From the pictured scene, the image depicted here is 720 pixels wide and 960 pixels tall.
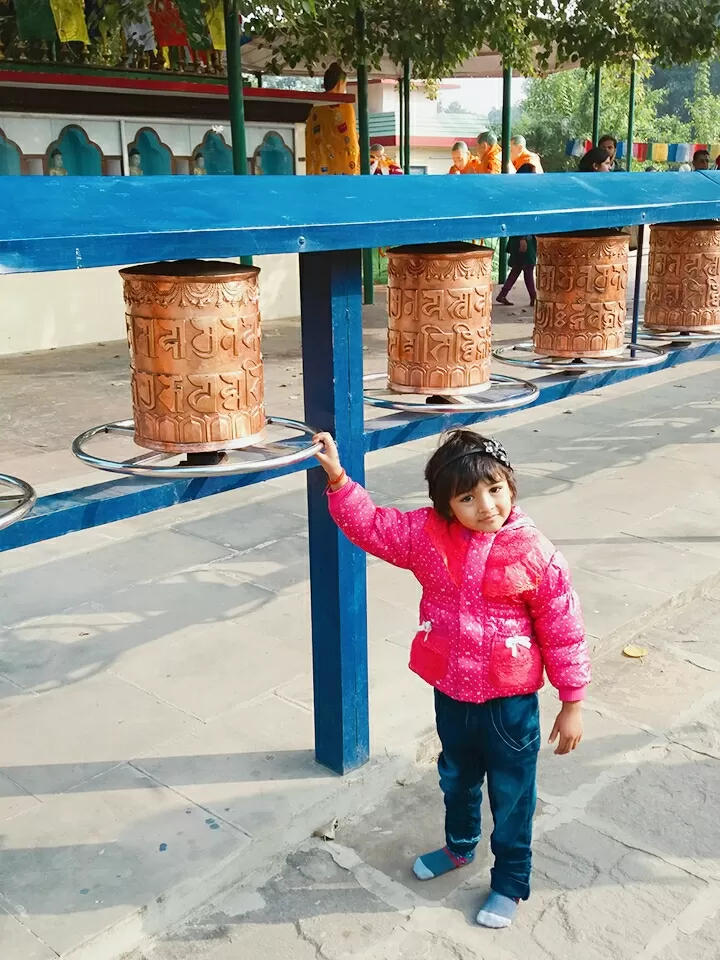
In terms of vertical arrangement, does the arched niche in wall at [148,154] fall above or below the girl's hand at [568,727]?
above

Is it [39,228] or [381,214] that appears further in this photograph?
[381,214]

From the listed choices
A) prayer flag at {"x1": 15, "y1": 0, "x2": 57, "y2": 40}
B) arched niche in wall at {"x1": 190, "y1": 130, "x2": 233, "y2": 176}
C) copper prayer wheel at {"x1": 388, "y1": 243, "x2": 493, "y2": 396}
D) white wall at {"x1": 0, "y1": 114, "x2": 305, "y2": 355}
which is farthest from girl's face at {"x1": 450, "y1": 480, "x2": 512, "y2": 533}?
arched niche in wall at {"x1": 190, "y1": 130, "x2": 233, "y2": 176}

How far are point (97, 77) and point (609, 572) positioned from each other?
769 cm

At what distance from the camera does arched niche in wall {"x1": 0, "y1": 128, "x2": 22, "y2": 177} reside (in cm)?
920

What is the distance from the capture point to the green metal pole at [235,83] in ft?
28.7

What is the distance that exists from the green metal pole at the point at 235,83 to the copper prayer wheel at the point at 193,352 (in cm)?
661

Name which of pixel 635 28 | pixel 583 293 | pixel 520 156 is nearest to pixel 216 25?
pixel 520 156

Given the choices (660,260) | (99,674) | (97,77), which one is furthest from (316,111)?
(99,674)

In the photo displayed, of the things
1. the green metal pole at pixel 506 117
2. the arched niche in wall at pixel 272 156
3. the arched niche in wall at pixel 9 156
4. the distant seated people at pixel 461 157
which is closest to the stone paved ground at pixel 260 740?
the arched niche in wall at pixel 9 156

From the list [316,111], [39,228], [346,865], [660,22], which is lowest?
[346,865]

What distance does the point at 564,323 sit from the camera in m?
3.31

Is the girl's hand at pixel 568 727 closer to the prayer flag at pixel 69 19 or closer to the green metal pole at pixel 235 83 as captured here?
the green metal pole at pixel 235 83

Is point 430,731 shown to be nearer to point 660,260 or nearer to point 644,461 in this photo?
point 660,260

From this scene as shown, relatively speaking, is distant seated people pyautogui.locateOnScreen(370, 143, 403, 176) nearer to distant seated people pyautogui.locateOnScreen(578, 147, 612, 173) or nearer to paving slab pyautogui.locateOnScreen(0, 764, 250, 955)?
distant seated people pyautogui.locateOnScreen(578, 147, 612, 173)
